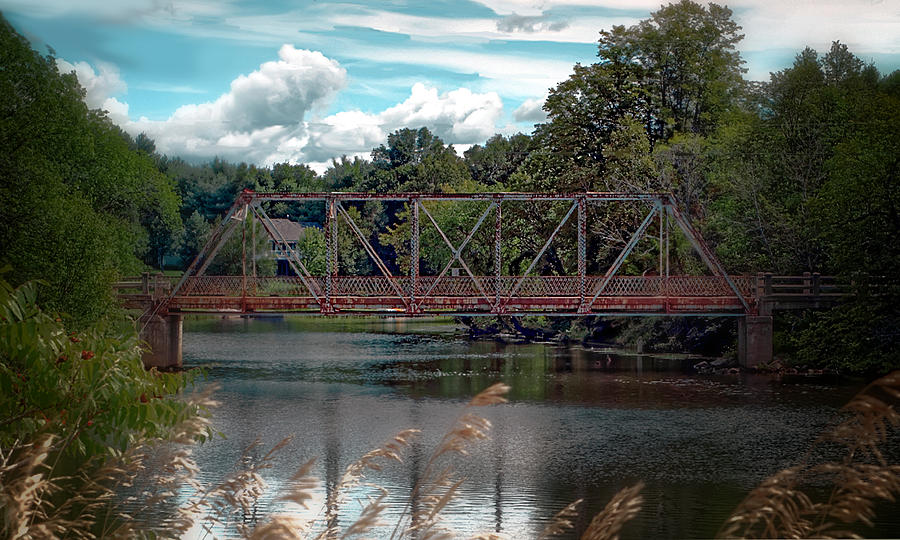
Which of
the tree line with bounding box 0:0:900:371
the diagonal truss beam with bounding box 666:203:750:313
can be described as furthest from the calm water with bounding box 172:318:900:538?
the tree line with bounding box 0:0:900:371

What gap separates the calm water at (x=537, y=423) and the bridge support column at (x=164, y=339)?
1.04 metres

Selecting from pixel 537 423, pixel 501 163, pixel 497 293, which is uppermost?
pixel 501 163

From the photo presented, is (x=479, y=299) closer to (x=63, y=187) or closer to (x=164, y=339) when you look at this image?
(x=164, y=339)

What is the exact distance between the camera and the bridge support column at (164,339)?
Result: 3769 cm

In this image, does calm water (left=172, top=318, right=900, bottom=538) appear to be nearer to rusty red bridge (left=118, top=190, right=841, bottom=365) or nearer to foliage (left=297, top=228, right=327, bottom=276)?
rusty red bridge (left=118, top=190, right=841, bottom=365)

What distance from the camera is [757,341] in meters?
36.5

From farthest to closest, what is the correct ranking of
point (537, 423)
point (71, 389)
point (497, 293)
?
point (497, 293) < point (537, 423) < point (71, 389)

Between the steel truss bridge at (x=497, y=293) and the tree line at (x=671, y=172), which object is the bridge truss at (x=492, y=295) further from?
the tree line at (x=671, y=172)

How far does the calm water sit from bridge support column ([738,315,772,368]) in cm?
185

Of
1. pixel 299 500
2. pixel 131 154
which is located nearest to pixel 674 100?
pixel 131 154

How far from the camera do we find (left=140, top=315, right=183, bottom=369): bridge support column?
124 ft

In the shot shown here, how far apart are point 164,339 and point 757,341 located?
20.9 metres

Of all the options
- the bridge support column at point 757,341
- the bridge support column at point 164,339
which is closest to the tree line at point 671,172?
the bridge support column at point 757,341

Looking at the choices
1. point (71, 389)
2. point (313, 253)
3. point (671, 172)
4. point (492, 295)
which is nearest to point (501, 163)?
point (313, 253)
